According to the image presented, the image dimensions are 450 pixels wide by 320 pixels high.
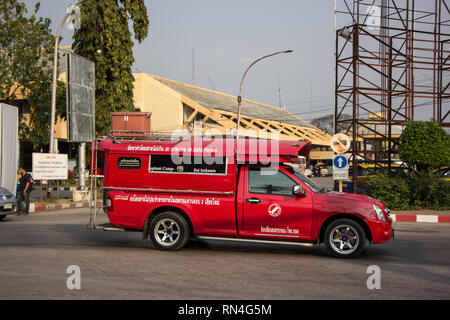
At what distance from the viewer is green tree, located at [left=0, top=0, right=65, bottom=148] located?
28.5 metres

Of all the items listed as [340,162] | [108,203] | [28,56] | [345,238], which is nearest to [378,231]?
[345,238]

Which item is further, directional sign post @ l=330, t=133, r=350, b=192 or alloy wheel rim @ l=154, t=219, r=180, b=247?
directional sign post @ l=330, t=133, r=350, b=192

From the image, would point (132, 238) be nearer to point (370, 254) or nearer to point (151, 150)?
point (151, 150)

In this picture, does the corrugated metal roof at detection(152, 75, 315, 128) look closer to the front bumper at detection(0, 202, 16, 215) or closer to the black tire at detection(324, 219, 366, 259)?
the front bumper at detection(0, 202, 16, 215)

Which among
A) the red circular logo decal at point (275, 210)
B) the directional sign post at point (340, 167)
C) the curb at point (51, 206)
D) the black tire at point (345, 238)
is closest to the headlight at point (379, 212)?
the black tire at point (345, 238)

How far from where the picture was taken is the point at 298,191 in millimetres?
8234

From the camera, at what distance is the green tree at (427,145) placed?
1711 cm

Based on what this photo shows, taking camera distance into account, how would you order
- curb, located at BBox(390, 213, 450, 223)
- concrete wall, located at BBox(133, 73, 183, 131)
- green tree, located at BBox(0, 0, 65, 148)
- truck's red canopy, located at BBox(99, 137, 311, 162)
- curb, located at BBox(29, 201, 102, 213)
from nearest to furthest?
truck's red canopy, located at BBox(99, 137, 311, 162) < curb, located at BBox(390, 213, 450, 223) < curb, located at BBox(29, 201, 102, 213) < green tree, located at BBox(0, 0, 65, 148) < concrete wall, located at BBox(133, 73, 183, 131)

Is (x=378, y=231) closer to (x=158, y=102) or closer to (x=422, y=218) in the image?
(x=422, y=218)

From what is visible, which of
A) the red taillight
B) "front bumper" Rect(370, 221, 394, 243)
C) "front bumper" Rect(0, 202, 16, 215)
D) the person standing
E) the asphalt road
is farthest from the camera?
the person standing

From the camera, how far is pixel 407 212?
16.5m

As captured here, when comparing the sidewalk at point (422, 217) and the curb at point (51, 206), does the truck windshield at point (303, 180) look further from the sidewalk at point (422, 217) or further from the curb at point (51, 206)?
the curb at point (51, 206)

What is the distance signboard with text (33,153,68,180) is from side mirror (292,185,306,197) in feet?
51.1

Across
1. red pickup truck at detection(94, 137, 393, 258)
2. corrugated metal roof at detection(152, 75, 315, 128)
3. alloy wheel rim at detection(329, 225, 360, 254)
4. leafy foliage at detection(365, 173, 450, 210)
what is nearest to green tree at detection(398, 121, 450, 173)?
leafy foliage at detection(365, 173, 450, 210)
